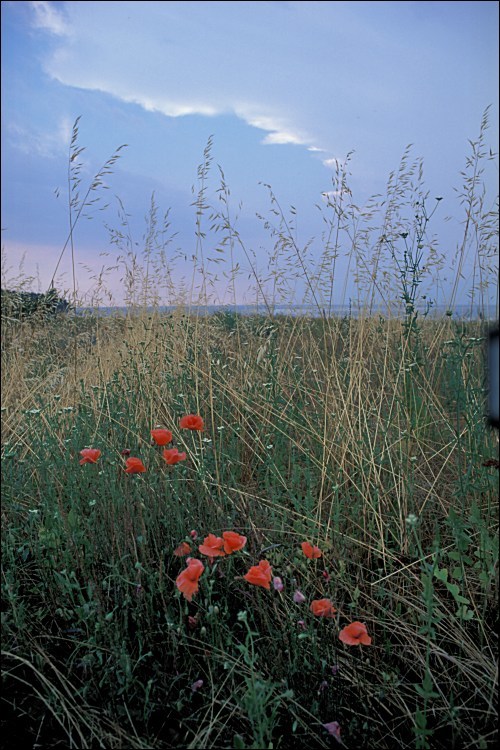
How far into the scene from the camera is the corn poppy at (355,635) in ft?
4.58

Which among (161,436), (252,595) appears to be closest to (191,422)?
(161,436)

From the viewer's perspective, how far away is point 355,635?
1.41 meters

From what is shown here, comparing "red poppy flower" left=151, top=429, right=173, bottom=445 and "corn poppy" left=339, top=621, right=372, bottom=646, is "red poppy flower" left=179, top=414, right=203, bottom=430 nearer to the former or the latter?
"red poppy flower" left=151, top=429, right=173, bottom=445

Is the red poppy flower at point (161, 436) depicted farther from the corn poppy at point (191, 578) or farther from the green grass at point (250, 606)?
the corn poppy at point (191, 578)

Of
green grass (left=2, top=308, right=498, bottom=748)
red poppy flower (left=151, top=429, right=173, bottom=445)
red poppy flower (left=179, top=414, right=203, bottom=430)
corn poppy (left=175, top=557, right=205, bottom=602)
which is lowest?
green grass (left=2, top=308, right=498, bottom=748)

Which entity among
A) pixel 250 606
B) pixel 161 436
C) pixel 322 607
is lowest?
pixel 250 606

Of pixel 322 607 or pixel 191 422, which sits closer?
pixel 322 607

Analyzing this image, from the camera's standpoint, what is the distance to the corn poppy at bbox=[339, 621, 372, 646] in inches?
55.0

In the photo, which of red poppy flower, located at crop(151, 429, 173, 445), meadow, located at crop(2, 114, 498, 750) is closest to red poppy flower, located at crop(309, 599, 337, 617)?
meadow, located at crop(2, 114, 498, 750)

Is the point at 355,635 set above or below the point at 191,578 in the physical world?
below

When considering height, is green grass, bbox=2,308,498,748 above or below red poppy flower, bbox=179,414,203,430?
below

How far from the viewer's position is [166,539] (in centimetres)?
202

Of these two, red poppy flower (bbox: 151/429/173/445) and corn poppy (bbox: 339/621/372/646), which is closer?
corn poppy (bbox: 339/621/372/646)

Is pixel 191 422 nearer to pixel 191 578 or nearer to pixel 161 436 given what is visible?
pixel 161 436
